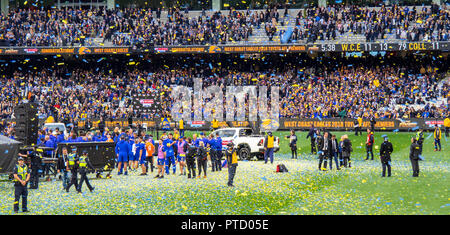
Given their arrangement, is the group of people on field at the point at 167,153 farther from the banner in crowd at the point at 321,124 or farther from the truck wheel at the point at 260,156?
the banner in crowd at the point at 321,124

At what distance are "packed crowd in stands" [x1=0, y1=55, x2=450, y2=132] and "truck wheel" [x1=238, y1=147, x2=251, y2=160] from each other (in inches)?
662

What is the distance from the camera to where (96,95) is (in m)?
52.6

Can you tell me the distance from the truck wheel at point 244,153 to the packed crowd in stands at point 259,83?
1682 cm

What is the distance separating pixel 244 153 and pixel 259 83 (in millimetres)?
22430

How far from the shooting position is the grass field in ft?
48.7

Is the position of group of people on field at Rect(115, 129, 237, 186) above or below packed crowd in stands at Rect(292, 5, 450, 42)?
below

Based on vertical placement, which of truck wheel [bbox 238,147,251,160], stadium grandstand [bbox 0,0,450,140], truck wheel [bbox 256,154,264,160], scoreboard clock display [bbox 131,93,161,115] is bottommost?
truck wheel [bbox 256,154,264,160]

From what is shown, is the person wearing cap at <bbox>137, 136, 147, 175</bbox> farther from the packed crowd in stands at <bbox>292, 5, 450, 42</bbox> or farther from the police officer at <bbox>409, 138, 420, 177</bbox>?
the packed crowd in stands at <bbox>292, 5, 450, 42</bbox>

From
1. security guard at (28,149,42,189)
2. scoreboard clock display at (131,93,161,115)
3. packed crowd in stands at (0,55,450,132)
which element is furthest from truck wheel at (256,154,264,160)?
scoreboard clock display at (131,93,161,115)

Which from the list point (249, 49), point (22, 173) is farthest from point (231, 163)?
point (249, 49)

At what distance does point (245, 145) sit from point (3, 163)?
1356 cm

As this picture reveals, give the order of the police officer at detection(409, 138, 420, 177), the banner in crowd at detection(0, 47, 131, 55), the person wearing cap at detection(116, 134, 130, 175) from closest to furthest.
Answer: the police officer at detection(409, 138, 420, 177)
the person wearing cap at detection(116, 134, 130, 175)
the banner in crowd at detection(0, 47, 131, 55)

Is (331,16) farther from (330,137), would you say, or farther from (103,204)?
(103,204)

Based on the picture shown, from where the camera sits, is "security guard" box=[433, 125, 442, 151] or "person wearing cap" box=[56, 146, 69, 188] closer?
"person wearing cap" box=[56, 146, 69, 188]
